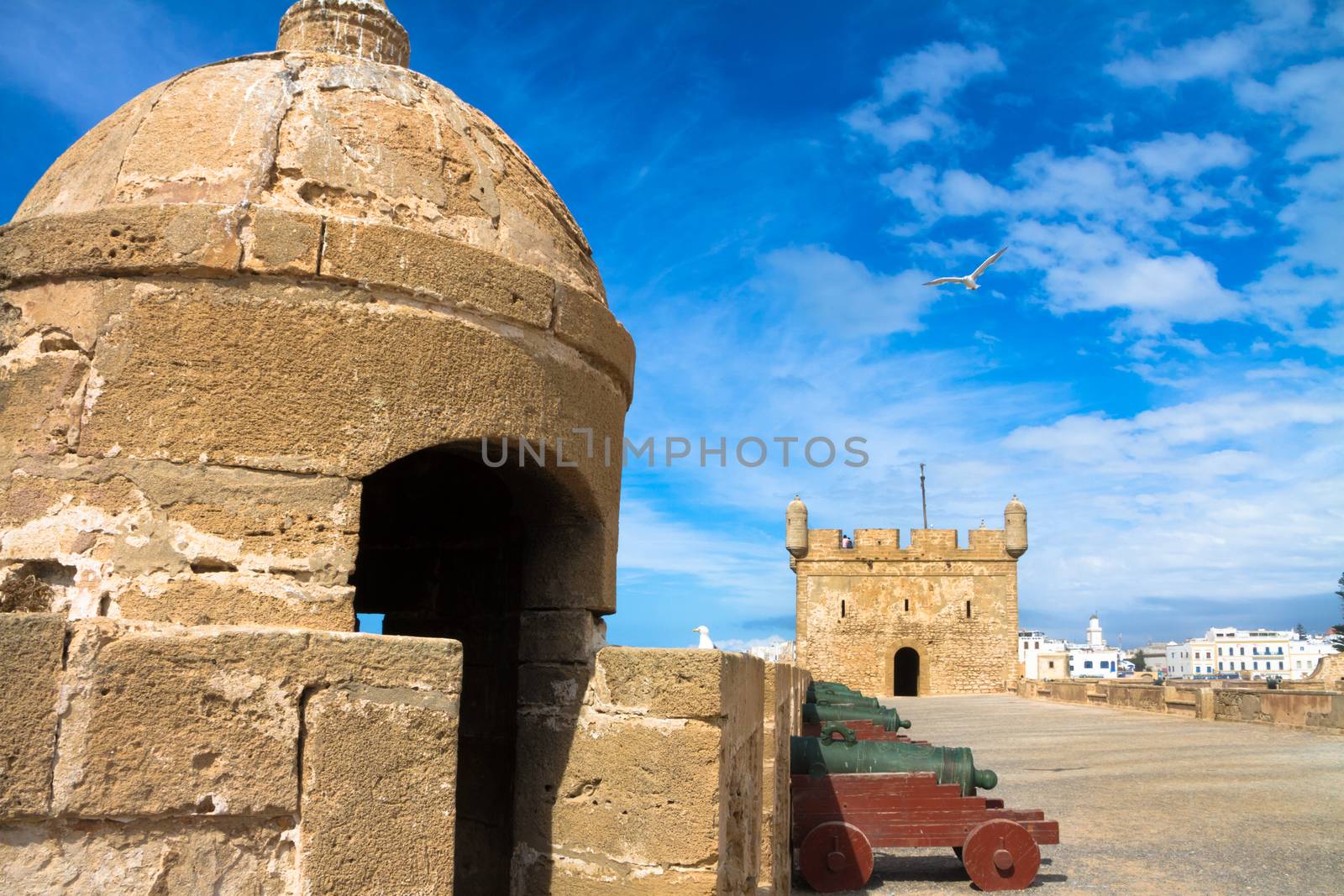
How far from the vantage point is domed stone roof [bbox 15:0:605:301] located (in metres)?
2.44

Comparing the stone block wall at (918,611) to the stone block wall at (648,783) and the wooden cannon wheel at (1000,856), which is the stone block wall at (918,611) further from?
the stone block wall at (648,783)

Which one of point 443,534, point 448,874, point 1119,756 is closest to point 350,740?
point 448,874

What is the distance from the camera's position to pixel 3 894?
5.73 feet

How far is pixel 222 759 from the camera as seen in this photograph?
6.14ft

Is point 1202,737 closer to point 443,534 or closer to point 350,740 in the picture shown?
point 443,534

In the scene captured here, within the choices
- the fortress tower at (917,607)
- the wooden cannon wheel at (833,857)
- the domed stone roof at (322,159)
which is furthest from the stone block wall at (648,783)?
the fortress tower at (917,607)

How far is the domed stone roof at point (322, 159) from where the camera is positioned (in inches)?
96.0

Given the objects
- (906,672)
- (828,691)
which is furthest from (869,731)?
(906,672)

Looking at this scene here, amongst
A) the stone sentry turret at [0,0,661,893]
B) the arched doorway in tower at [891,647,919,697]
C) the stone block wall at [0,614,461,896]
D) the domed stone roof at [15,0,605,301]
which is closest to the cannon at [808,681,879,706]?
the stone sentry turret at [0,0,661,893]

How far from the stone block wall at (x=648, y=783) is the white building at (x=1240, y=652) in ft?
347

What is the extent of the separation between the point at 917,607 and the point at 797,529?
12.8 ft

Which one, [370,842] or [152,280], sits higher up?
[152,280]

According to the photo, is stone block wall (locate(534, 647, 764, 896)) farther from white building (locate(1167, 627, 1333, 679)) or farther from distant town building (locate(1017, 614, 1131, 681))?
white building (locate(1167, 627, 1333, 679))

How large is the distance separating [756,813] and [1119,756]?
9.66 m
